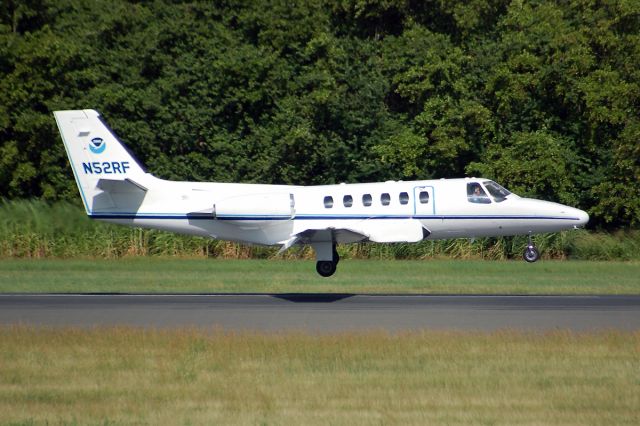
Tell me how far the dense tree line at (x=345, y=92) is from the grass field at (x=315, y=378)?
21.5 metres

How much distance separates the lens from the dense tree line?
124ft

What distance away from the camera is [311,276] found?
98.5 ft

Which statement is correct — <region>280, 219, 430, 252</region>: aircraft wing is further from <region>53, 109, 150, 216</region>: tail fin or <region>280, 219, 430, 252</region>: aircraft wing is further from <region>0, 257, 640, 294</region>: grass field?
<region>53, 109, 150, 216</region>: tail fin

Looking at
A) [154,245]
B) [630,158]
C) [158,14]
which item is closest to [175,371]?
[154,245]

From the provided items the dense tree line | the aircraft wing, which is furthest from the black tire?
the dense tree line

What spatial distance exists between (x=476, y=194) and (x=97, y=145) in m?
9.35

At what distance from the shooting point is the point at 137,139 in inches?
1608

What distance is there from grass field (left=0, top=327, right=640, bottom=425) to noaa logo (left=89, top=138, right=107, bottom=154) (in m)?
8.67

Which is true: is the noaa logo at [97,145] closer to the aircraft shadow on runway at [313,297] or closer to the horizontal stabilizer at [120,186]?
the horizontal stabilizer at [120,186]

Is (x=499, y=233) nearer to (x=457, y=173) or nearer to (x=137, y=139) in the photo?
(x=457, y=173)

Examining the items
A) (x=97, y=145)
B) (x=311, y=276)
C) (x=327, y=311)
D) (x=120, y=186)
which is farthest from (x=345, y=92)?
(x=327, y=311)

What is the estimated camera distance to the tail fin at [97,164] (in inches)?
1000

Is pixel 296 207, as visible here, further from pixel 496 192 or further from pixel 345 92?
pixel 345 92

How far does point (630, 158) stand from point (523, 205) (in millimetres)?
12316
